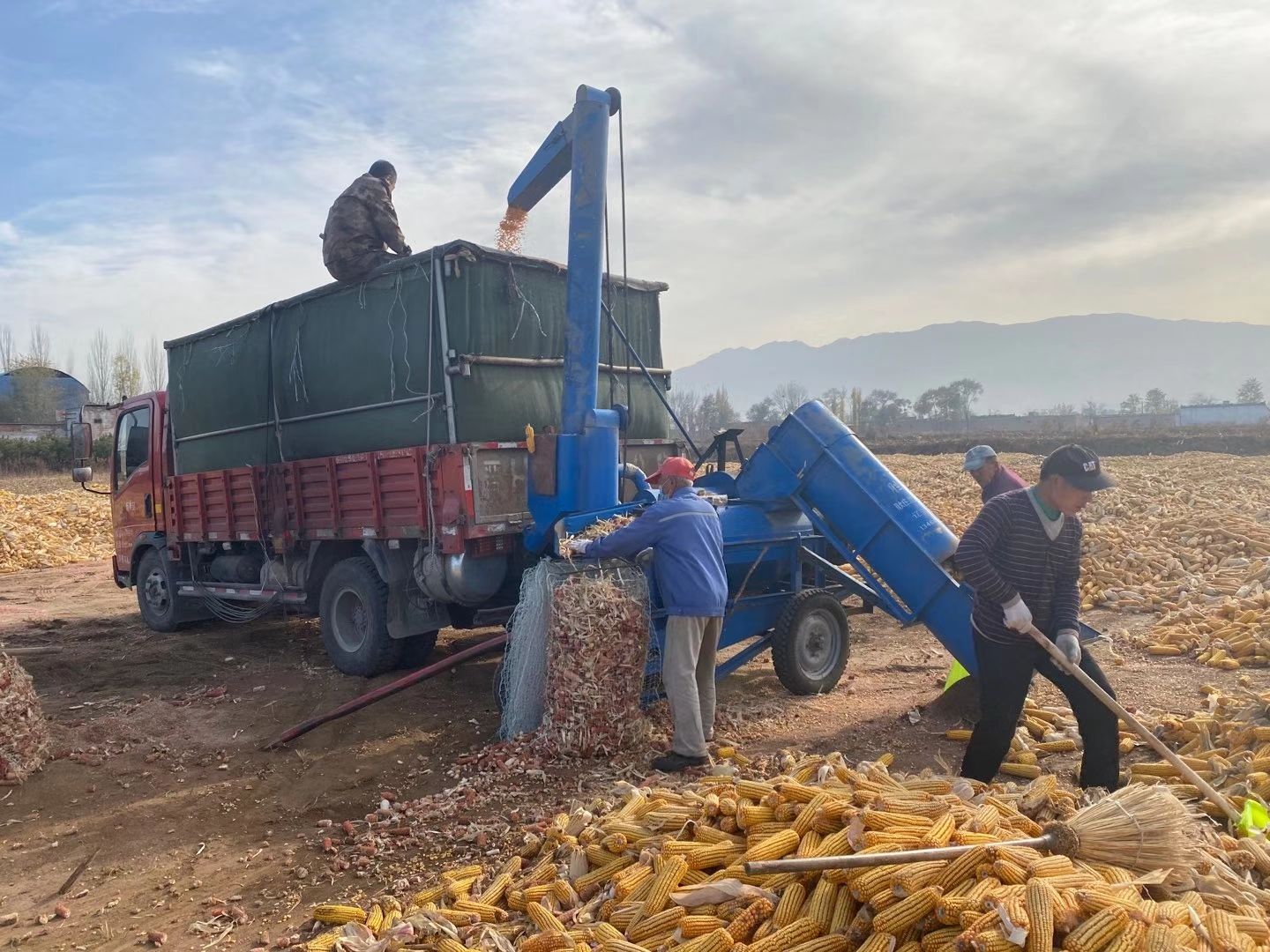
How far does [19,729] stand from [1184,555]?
1270 centimetres

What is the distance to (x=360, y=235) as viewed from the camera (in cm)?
859

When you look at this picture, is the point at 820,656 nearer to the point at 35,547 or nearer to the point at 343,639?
the point at 343,639

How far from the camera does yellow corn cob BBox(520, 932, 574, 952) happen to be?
11.6 feet

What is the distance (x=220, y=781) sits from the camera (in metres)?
6.24

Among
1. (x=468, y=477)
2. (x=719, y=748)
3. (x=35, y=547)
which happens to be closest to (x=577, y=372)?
(x=468, y=477)

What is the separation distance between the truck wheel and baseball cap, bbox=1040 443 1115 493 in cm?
1043

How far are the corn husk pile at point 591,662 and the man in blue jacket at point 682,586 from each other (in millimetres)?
215

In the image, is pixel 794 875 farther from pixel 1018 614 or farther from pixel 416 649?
pixel 416 649

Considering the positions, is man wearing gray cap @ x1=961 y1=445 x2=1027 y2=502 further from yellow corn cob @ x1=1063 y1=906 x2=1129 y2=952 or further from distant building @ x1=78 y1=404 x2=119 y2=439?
distant building @ x1=78 y1=404 x2=119 y2=439

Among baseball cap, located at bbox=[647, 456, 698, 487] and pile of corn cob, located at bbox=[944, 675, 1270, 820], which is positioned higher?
baseball cap, located at bbox=[647, 456, 698, 487]

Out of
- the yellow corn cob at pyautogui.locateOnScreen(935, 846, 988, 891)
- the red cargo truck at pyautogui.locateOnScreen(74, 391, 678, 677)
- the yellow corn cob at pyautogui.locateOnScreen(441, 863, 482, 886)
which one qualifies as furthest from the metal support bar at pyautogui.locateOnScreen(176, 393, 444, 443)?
the yellow corn cob at pyautogui.locateOnScreen(935, 846, 988, 891)

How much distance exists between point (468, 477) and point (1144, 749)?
510 centimetres

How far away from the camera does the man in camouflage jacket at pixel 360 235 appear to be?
8547 mm

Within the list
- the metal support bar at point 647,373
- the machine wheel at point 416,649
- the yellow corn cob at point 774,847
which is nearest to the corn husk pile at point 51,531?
the machine wheel at point 416,649
